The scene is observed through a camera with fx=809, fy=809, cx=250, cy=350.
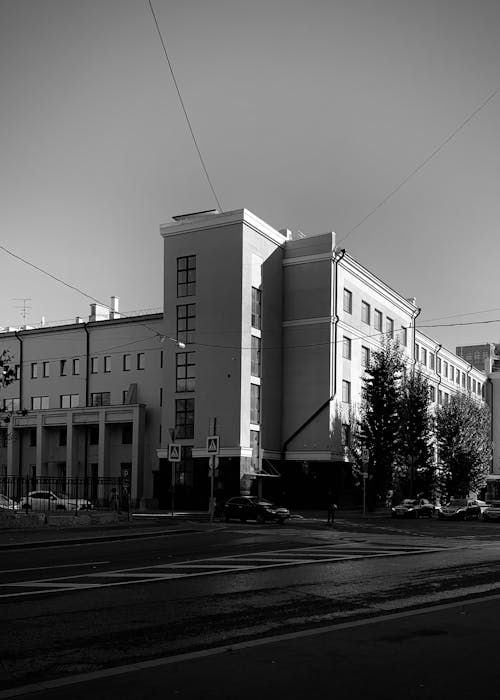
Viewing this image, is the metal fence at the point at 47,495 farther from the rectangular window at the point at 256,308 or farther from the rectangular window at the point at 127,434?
the rectangular window at the point at 256,308

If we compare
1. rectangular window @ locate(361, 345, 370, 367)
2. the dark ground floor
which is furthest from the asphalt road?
rectangular window @ locate(361, 345, 370, 367)

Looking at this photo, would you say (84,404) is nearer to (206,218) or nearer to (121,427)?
(121,427)

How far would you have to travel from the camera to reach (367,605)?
→ 1097 cm

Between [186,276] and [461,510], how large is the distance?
2198cm

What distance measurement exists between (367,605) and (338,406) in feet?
137

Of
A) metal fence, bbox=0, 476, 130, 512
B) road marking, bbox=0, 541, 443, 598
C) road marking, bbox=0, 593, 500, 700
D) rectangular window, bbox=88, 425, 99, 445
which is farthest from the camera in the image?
rectangular window, bbox=88, 425, 99, 445

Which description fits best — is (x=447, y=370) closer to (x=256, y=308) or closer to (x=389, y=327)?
(x=389, y=327)

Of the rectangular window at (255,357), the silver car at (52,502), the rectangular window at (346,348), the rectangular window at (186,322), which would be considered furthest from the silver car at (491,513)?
the silver car at (52,502)

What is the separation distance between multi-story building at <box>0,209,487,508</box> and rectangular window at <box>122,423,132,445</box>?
0.08 metres

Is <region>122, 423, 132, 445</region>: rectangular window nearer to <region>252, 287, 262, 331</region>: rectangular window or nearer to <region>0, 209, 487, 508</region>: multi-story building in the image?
<region>0, 209, 487, 508</region>: multi-story building

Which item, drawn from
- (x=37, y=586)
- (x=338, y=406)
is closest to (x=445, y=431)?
(x=338, y=406)

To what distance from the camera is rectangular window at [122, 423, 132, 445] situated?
5641 cm

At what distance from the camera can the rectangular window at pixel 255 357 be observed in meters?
50.0

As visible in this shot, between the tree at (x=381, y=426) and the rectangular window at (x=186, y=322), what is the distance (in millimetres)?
12200
